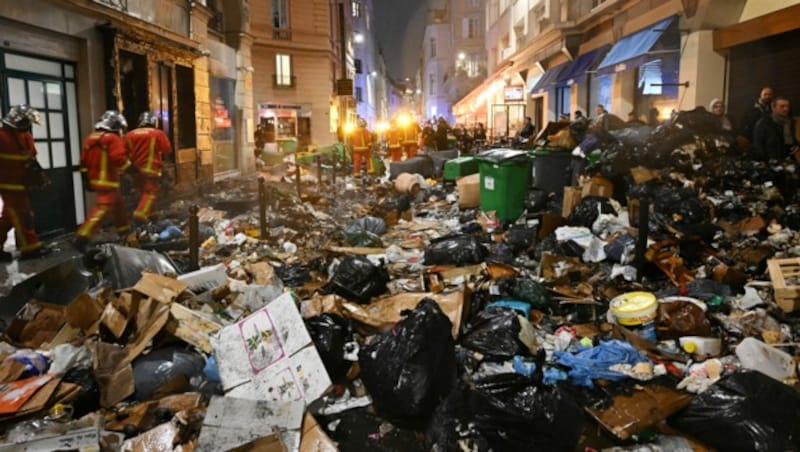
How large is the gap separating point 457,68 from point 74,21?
1973 inches

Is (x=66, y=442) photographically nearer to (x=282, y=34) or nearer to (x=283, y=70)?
(x=283, y=70)

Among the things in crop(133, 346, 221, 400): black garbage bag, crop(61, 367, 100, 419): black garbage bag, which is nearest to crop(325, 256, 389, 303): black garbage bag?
crop(133, 346, 221, 400): black garbage bag

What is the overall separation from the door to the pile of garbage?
2942 mm

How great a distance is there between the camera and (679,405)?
129 inches

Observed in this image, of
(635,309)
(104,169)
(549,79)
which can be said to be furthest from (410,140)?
(635,309)

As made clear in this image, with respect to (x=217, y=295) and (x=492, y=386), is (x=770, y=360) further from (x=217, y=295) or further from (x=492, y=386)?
(x=217, y=295)

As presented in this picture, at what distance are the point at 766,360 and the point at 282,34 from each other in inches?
1217

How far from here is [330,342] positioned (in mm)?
3832

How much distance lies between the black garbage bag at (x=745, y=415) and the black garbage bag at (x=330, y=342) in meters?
2.06

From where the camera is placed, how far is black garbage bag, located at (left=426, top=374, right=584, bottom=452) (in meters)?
2.70

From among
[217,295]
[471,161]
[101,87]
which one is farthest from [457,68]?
[217,295]

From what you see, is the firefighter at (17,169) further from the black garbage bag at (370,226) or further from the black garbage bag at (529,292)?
the black garbage bag at (529,292)

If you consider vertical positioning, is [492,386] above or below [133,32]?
below

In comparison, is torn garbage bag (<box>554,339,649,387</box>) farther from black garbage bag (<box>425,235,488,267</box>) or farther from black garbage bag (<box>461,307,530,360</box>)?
→ black garbage bag (<box>425,235,488,267</box>)
